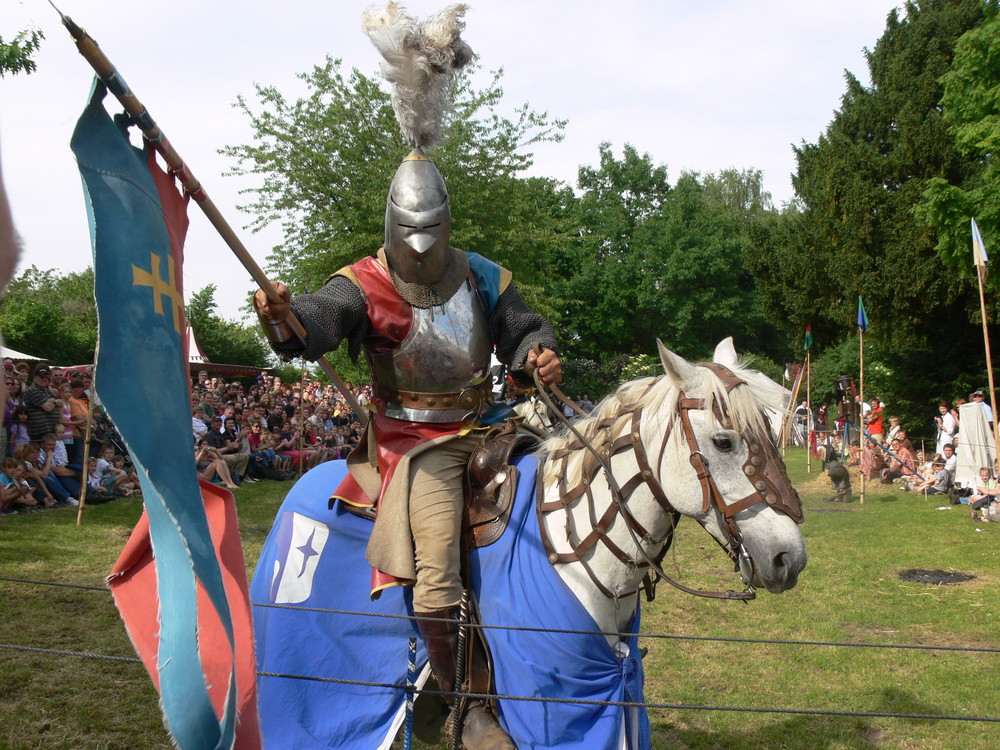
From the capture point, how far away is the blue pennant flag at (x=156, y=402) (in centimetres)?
180

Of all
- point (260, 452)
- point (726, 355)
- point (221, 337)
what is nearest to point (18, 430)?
point (260, 452)

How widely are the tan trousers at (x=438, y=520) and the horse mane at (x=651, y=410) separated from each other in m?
0.37

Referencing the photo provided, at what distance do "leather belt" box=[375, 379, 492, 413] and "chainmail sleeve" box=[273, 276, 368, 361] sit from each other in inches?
9.9

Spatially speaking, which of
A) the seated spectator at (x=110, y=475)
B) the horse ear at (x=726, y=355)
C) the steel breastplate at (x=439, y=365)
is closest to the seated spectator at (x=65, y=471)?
the seated spectator at (x=110, y=475)

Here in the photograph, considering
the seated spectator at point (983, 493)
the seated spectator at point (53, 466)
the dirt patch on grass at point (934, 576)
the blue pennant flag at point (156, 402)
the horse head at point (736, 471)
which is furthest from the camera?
the seated spectator at point (983, 493)

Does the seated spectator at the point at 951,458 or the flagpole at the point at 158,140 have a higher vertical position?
the flagpole at the point at 158,140

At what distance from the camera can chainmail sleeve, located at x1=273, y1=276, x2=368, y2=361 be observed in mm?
3141

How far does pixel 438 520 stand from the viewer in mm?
3217

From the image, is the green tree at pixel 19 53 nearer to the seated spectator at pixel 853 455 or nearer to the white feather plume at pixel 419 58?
the white feather plume at pixel 419 58

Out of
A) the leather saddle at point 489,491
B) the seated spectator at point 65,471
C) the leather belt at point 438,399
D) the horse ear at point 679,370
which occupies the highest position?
the horse ear at point 679,370

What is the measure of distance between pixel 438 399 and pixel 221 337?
38.8 meters

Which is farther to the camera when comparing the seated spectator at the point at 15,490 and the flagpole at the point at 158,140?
the seated spectator at the point at 15,490

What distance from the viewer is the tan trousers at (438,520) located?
313 cm

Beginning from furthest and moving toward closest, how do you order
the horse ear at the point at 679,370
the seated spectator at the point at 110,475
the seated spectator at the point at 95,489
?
1. the seated spectator at the point at 110,475
2. the seated spectator at the point at 95,489
3. the horse ear at the point at 679,370
